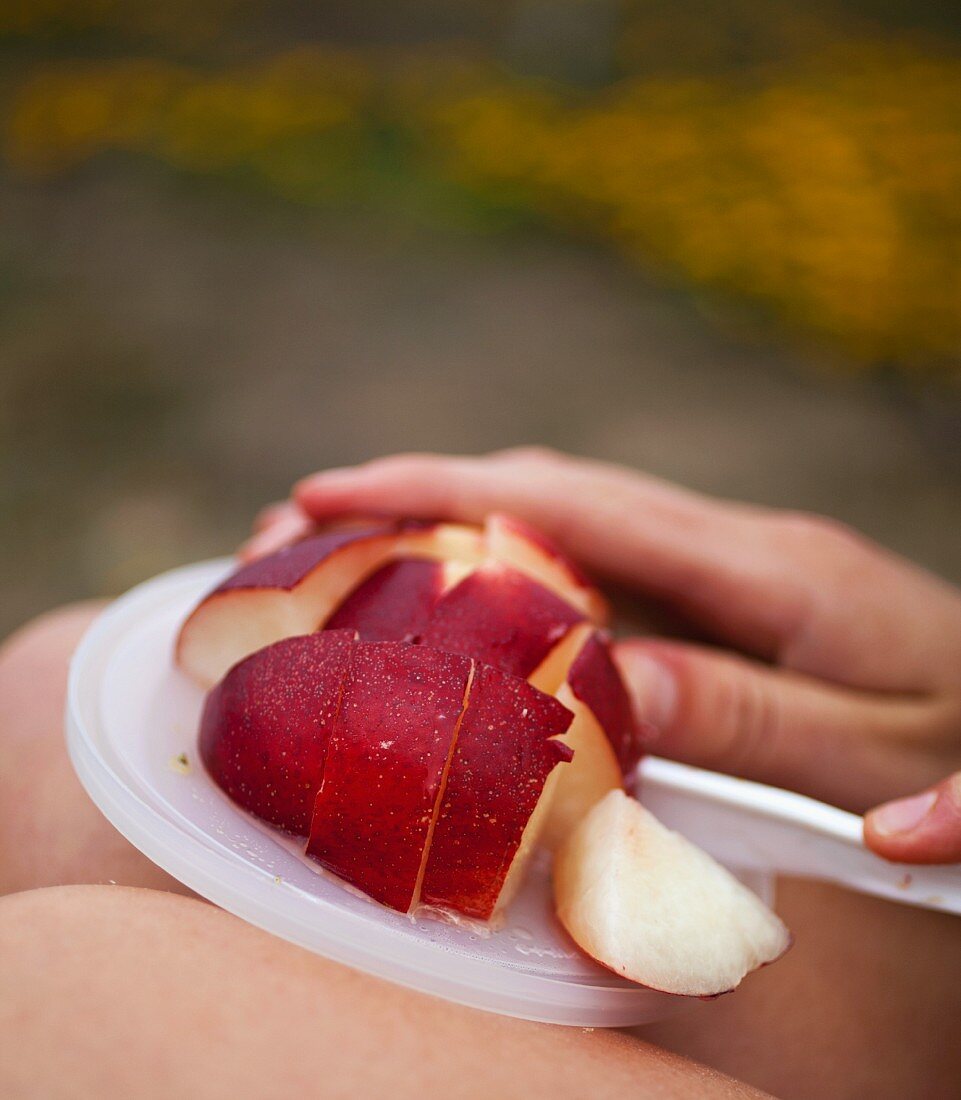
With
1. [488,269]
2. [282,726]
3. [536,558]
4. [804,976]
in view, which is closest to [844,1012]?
[804,976]

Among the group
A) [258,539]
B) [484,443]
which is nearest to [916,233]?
[484,443]

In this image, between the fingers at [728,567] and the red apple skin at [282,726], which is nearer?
the red apple skin at [282,726]

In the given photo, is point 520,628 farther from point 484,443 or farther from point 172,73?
point 172,73

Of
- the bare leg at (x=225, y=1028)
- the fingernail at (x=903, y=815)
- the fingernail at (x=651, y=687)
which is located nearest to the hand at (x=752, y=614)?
the fingernail at (x=651, y=687)

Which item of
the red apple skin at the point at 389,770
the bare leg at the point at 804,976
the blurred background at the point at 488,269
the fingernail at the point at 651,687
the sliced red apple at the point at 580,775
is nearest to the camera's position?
the red apple skin at the point at 389,770

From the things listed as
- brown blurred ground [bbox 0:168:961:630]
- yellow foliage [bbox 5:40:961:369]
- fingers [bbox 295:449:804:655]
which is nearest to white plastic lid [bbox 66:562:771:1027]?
fingers [bbox 295:449:804:655]

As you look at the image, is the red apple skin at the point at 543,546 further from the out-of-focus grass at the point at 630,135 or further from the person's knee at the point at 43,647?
the out-of-focus grass at the point at 630,135
